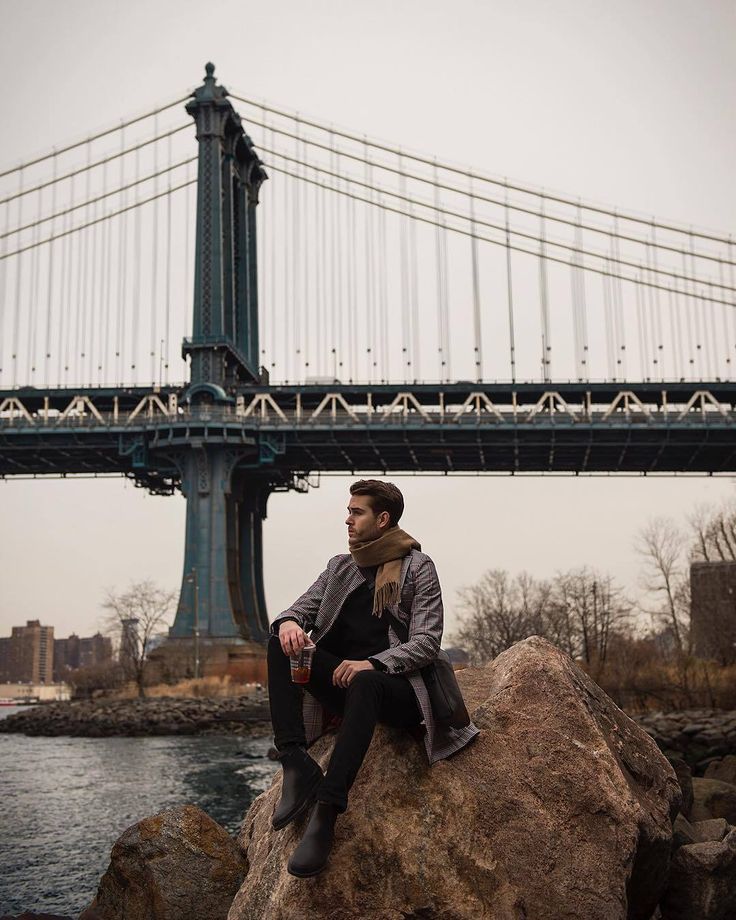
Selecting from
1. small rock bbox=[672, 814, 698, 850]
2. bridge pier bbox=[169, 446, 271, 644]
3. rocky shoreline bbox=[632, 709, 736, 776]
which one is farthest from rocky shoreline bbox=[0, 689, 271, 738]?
small rock bbox=[672, 814, 698, 850]

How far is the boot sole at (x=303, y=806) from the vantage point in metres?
5.30

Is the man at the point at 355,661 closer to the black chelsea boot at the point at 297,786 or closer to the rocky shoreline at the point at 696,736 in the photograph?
the black chelsea boot at the point at 297,786

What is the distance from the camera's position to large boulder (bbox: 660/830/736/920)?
21.2ft

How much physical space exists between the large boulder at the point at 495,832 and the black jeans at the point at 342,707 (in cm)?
27

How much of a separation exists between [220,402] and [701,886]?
153 feet

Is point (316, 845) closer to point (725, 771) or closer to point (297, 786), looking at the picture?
point (297, 786)

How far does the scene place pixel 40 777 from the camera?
965 inches

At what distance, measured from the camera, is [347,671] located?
5.28 m

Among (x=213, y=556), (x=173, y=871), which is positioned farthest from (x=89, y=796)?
(x=213, y=556)

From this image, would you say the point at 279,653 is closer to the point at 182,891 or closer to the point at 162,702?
the point at 182,891

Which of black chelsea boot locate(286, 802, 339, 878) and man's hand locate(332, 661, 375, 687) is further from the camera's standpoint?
man's hand locate(332, 661, 375, 687)

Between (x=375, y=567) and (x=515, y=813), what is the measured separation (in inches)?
56.1

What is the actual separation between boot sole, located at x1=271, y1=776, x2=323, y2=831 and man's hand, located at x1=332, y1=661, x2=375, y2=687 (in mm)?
494

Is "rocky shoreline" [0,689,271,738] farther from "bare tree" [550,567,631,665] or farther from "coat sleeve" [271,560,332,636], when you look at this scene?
"coat sleeve" [271,560,332,636]
